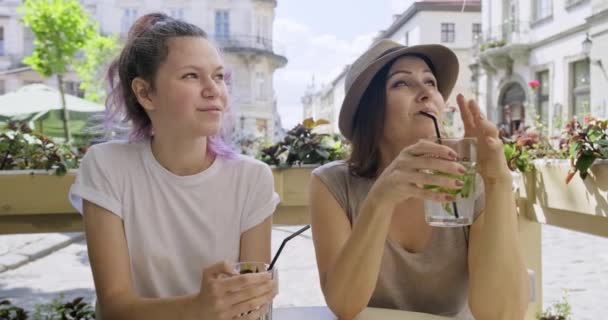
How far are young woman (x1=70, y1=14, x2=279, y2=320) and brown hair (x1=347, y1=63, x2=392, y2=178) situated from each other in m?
0.24

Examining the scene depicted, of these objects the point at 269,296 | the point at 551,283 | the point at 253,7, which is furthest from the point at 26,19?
the point at 269,296

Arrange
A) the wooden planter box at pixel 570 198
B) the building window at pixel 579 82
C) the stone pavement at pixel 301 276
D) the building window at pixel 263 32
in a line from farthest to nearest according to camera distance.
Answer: the building window at pixel 263 32, the building window at pixel 579 82, the stone pavement at pixel 301 276, the wooden planter box at pixel 570 198

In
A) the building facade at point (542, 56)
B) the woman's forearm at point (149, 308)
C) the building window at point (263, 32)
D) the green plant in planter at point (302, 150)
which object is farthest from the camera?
the building window at point (263, 32)

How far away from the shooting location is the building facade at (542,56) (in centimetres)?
1077

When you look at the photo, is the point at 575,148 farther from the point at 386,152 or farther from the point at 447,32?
the point at 447,32

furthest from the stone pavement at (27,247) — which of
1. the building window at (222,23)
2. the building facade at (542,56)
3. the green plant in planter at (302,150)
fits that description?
the building window at (222,23)

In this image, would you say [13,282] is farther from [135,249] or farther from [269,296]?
[269,296]

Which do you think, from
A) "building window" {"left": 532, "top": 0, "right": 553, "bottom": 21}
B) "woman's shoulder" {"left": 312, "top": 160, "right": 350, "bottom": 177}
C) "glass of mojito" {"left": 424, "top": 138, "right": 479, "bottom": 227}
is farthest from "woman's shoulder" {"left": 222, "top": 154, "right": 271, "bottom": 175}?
"building window" {"left": 532, "top": 0, "right": 553, "bottom": 21}

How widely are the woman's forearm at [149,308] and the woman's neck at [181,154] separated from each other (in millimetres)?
365

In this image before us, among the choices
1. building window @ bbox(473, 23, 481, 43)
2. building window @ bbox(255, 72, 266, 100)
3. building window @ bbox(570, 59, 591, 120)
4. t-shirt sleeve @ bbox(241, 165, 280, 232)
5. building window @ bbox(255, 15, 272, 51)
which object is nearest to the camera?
t-shirt sleeve @ bbox(241, 165, 280, 232)

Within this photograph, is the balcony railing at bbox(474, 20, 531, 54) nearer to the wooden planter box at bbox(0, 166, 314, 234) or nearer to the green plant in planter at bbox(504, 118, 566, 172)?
the green plant in planter at bbox(504, 118, 566, 172)

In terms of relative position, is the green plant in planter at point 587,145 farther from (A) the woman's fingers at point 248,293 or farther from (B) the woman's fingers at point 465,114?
(A) the woman's fingers at point 248,293

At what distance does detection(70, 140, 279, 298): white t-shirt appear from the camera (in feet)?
4.39

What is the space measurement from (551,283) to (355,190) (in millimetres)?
3747
